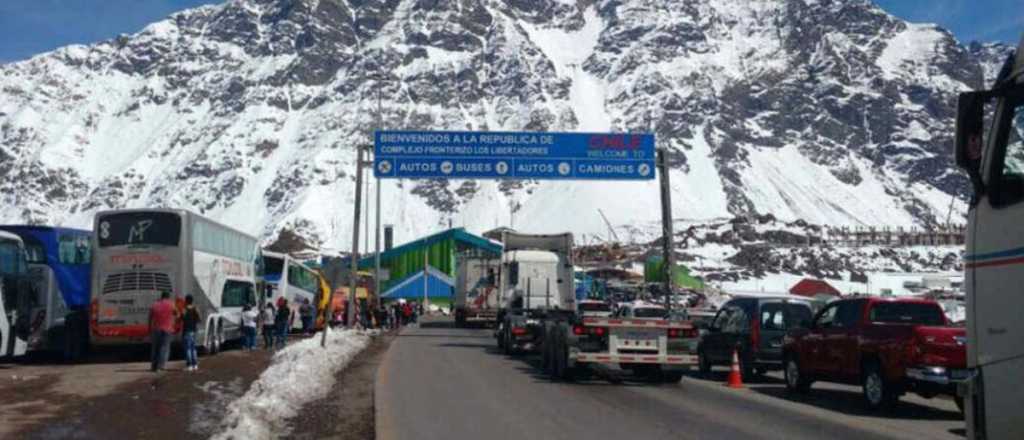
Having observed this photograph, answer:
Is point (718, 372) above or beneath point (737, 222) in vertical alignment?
beneath

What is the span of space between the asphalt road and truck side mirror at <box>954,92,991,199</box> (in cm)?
644

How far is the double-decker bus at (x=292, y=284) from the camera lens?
4344 cm

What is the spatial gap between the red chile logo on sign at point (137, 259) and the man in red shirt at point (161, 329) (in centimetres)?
303

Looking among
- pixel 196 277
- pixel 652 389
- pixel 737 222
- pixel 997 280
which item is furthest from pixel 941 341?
pixel 737 222

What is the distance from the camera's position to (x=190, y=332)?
75.3 ft

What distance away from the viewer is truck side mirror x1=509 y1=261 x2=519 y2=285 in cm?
3791

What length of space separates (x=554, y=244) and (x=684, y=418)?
23929 millimetres

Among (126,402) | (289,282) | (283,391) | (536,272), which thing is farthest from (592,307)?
(126,402)

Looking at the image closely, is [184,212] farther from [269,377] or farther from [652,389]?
[652,389]

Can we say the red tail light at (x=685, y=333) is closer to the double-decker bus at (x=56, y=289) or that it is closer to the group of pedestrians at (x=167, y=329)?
the group of pedestrians at (x=167, y=329)

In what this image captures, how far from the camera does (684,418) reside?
1490 cm

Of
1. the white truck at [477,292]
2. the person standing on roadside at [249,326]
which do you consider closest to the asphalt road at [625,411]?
the person standing on roadside at [249,326]

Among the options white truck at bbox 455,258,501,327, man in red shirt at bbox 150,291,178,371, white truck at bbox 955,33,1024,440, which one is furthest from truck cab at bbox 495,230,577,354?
white truck at bbox 955,33,1024,440

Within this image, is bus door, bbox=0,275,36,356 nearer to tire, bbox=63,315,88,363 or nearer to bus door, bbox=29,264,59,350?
bus door, bbox=29,264,59,350
